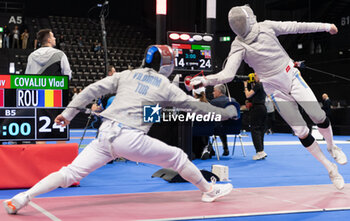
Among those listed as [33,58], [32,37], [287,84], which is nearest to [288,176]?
[287,84]

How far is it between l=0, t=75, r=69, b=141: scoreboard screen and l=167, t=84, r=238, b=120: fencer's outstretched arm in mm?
1802

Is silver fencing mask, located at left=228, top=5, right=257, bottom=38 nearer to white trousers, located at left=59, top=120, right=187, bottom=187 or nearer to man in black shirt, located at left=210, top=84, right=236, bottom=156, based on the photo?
white trousers, located at left=59, top=120, right=187, bottom=187

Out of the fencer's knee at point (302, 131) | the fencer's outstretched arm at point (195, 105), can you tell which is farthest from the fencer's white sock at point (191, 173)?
the fencer's knee at point (302, 131)

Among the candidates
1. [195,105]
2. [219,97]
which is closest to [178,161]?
[195,105]

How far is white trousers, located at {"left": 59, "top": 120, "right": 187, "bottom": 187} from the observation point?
3281 mm

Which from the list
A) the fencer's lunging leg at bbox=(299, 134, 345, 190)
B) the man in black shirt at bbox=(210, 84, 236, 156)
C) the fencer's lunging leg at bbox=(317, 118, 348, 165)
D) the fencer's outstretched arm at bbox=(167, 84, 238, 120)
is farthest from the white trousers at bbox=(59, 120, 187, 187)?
the man in black shirt at bbox=(210, 84, 236, 156)

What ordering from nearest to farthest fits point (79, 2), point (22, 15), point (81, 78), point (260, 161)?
point (260, 161) → point (81, 78) → point (22, 15) → point (79, 2)

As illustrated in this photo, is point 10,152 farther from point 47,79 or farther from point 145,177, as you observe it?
point 145,177

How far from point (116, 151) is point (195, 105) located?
695 millimetres

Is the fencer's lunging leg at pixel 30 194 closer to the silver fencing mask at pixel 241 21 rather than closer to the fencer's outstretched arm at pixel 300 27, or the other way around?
the silver fencing mask at pixel 241 21

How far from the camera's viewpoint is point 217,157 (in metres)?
8.08

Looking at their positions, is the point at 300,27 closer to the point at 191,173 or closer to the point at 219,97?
the point at 191,173

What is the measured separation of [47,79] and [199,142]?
3867mm

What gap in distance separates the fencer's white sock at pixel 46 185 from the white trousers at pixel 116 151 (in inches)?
1.8
